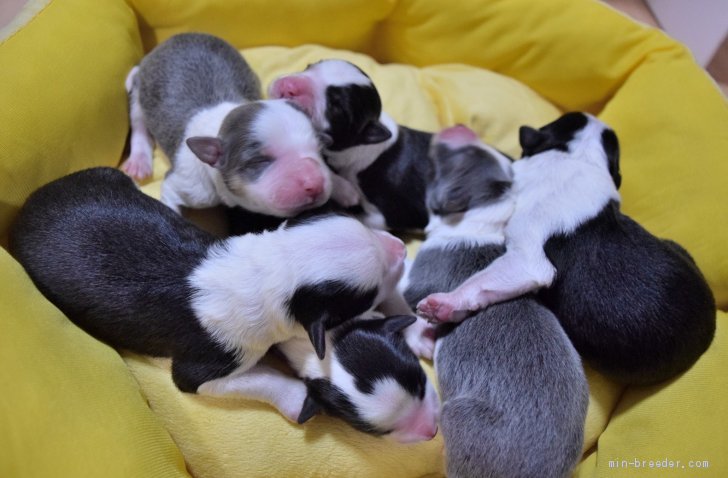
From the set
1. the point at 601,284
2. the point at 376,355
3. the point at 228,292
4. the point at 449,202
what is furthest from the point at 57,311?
the point at 601,284

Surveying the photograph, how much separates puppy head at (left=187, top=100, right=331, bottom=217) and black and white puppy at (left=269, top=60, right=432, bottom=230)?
0.18 meters

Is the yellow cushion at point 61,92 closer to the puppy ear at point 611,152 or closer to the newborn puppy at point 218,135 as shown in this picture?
the newborn puppy at point 218,135

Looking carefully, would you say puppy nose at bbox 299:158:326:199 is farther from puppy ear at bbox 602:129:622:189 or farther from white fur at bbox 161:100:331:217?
puppy ear at bbox 602:129:622:189

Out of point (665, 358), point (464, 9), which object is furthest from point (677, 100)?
point (665, 358)

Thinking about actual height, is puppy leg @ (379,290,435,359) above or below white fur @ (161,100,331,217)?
below

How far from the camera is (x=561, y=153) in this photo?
2.59 meters

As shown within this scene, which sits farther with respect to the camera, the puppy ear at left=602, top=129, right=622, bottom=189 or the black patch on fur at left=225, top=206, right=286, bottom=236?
the puppy ear at left=602, top=129, right=622, bottom=189

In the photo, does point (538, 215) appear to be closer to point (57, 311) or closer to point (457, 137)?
point (457, 137)

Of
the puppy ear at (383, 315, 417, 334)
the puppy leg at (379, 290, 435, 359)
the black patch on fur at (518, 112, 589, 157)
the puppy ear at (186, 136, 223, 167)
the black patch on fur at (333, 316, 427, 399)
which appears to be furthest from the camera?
the black patch on fur at (518, 112, 589, 157)

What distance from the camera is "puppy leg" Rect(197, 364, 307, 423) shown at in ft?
6.86

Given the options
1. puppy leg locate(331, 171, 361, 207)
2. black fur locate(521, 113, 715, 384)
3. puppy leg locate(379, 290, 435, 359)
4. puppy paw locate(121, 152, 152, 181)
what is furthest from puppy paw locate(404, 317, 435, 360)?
puppy paw locate(121, 152, 152, 181)

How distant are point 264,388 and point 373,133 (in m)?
1.19

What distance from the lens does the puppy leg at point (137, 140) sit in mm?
2840

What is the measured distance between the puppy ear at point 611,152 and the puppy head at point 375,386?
1258 millimetres
